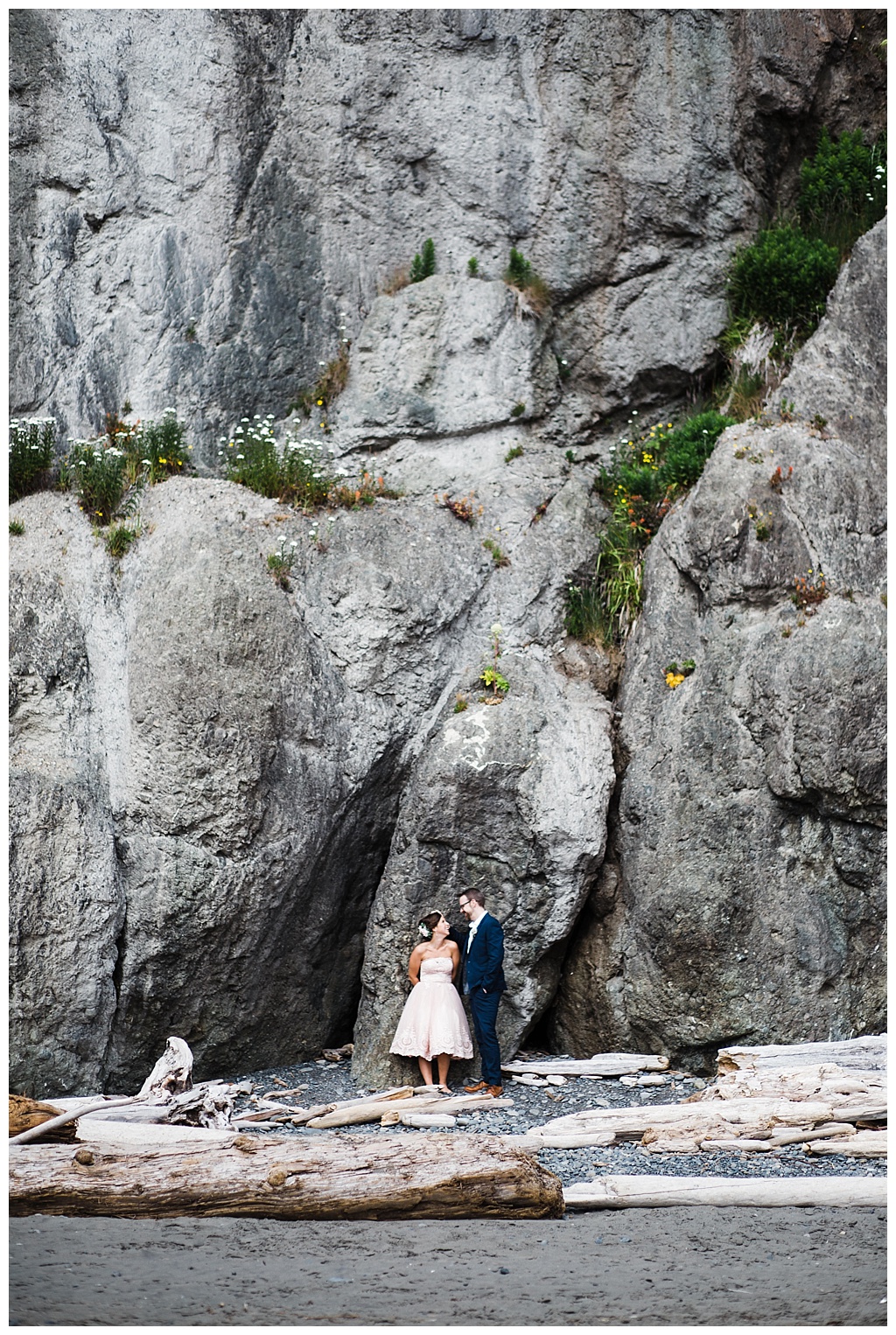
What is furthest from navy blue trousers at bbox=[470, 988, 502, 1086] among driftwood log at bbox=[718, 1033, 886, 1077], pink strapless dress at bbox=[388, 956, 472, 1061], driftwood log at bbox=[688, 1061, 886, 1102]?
driftwood log at bbox=[718, 1033, 886, 1077]

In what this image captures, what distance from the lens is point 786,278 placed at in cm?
1292

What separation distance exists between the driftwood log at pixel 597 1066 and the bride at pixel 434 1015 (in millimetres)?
611

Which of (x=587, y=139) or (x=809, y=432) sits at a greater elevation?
(x=587, y=139)

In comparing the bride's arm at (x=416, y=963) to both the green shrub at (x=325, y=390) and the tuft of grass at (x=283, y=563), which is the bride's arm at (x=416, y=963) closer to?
the tuft of grass at (x=283, y=563)

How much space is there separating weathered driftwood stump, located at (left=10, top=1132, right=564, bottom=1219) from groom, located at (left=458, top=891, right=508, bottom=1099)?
3.09m

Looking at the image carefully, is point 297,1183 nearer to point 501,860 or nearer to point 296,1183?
point 296,1183

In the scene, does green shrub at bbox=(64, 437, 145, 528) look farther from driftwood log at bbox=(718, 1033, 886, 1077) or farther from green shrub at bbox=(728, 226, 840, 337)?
driftwood log at bbox=(718, 1033, 886, 1077)

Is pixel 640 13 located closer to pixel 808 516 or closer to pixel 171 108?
pixel 171 108

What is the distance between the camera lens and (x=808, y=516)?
36.8 feet

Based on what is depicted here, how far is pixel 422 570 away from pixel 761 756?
156 inches

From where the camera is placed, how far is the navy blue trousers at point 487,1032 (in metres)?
10.2

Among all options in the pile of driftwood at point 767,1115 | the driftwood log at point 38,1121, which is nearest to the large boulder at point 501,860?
the pile of driftwood at point 767,1115

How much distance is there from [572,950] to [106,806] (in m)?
4.73

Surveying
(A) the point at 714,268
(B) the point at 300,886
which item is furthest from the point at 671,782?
(A) the point at 714,268
